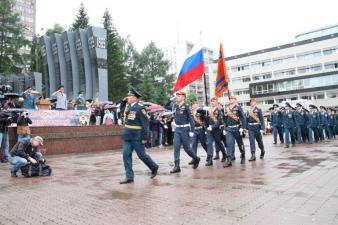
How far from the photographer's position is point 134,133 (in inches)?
275

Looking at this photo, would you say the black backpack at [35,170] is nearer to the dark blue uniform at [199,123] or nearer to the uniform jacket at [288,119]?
the dark blue uniform at [199,123]

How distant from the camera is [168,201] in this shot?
16.5 feet

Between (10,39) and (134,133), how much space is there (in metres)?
46.7

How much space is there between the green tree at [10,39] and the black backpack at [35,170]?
137ft

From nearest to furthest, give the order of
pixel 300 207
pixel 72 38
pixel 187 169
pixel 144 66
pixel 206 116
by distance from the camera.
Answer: pixel 300 207, pixel 187 169, pixel 206 116, pixel 72 38, pixel 144 66

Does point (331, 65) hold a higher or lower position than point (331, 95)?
higher

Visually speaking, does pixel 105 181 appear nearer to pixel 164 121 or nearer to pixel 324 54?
pixel 164 121

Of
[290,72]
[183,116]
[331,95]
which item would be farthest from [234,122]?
[290,72]

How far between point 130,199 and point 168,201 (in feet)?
2.11

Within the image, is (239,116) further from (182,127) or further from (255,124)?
(182,127)

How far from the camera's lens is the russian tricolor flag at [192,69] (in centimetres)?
1197

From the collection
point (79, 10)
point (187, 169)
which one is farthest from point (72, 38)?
point (187, 169)

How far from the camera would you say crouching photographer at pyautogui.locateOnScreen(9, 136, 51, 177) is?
315 inches

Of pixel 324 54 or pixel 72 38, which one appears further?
pixel 324 54
